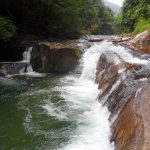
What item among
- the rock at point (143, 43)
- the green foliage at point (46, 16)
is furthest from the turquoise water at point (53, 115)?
the green foliage at point (46, 16)

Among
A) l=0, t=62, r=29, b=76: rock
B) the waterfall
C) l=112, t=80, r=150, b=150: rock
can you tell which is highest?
l=112, t=80, r=150, b=150: rock

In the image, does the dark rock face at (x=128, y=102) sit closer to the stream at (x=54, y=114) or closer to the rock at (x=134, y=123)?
the rock at (x=134, y=123)

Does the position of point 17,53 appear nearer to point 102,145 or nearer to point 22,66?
point 22,66

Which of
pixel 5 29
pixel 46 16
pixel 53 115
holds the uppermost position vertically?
pixel 46 16

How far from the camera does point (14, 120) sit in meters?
9.58

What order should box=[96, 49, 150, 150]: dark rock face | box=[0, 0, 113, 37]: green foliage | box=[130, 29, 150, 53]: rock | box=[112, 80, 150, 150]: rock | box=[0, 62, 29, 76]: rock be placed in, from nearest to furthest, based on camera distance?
box=[112, 80, 150, 150]: rock
box=[96, 49, 150, 150]: dark rock face
box=[130, 29, 150, 53]: rock
box=[0, 62, 29, 76]: rock
box=[0, 0, 113, 37]: green foliage

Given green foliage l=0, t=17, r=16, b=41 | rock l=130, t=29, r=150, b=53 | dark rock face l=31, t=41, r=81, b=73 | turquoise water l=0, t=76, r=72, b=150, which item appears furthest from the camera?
dark rock face l=31, t=41, r=81, b=73

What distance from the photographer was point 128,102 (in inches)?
300

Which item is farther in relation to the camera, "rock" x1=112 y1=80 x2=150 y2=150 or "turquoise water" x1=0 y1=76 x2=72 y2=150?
"turquoise water" x1=0 y1=76 x2=72 y2=150

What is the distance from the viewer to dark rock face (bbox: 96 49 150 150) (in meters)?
5.92

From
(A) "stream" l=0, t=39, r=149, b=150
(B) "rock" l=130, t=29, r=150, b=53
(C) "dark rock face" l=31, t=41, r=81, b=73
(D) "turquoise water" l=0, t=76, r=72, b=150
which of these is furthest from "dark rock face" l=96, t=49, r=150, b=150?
(C) "dark rock face" l=31, t=41, r=81, b=73

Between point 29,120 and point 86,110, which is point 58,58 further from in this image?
point 29,120

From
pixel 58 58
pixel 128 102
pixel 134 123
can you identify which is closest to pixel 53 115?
pixel 128 102

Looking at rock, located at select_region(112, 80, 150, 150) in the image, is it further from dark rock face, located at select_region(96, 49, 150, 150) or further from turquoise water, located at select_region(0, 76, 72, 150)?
turquoise water, located at select_region(0, 76, 72, 150)
